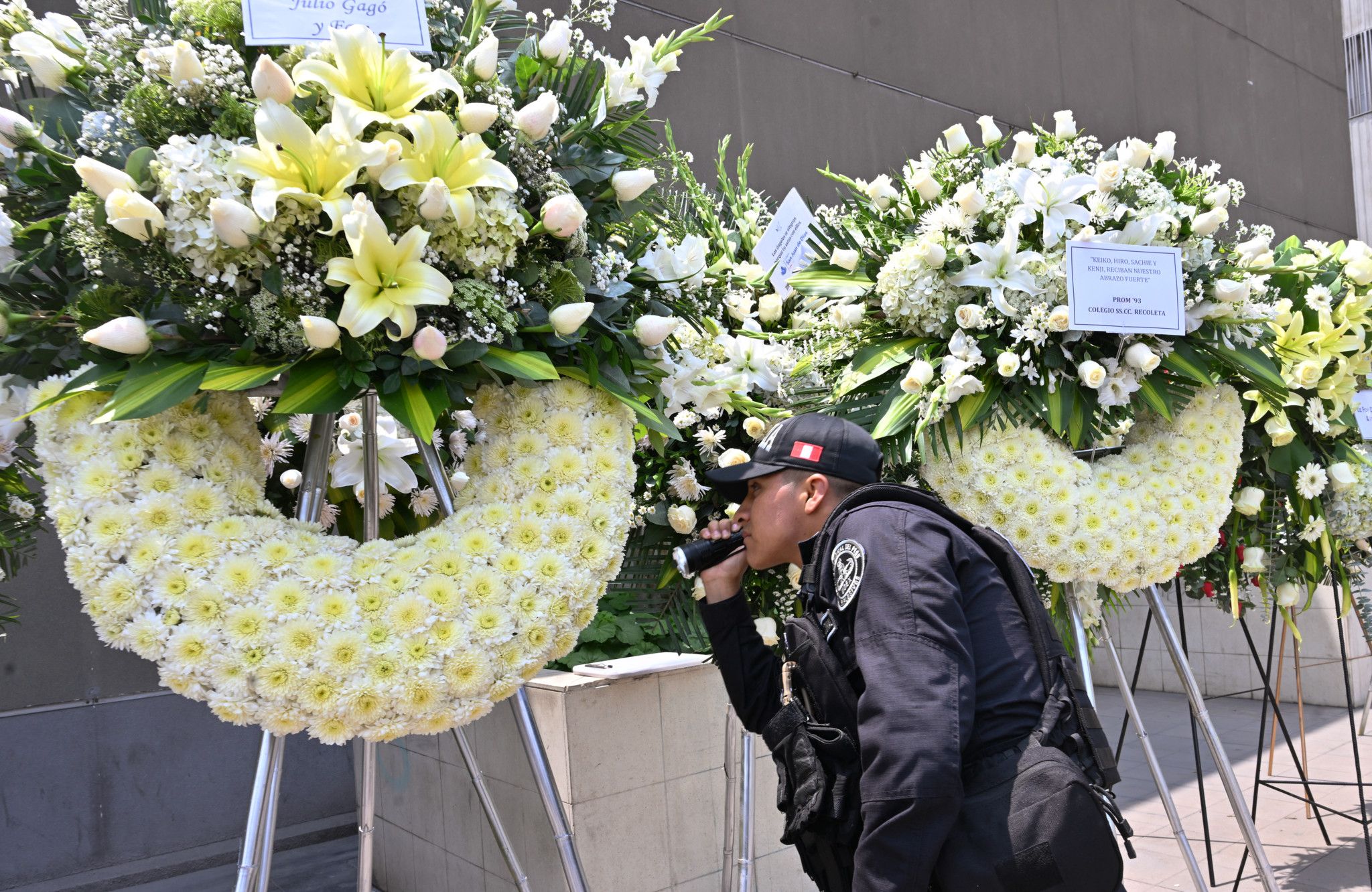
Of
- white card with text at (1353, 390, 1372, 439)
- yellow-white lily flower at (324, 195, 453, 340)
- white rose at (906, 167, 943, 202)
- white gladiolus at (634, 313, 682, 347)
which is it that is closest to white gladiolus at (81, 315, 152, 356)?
yellow-white lily flower at (324, 195, 453, 340)

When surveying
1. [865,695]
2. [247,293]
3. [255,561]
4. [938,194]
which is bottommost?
[865,695]

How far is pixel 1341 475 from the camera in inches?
106

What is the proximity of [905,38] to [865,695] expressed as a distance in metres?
4.99

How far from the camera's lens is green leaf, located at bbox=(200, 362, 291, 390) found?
1.21 meters

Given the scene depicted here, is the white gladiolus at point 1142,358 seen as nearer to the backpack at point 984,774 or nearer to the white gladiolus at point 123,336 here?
the backpack at point 984,774

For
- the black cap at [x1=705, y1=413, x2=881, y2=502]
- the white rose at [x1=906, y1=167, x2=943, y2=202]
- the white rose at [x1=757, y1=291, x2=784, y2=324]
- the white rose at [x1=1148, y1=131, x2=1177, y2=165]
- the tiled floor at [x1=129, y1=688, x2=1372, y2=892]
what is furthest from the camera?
the tiled floor at [x1=129, y1=688, x2=1372, y2=892]

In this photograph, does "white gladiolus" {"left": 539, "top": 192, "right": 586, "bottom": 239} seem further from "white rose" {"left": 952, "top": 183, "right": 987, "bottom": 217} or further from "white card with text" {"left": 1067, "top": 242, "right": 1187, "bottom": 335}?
"white card with text" {"left": 1067, "top": 242, "right": 1187, "bottom": 335}

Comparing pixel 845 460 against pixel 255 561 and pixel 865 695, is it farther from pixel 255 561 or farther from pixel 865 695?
pixel 255 561

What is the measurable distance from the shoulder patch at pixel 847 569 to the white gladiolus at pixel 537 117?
2.27 ft

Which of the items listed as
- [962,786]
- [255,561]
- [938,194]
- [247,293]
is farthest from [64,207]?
[938,194]

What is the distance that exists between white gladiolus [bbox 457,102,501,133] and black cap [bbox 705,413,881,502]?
689 millimetres

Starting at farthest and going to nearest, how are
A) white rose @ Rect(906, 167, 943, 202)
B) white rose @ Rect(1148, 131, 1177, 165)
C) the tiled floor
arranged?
1. the tiled floor
2. white rose @ Rect(1148, 131, 1177, 165)
3. white rose @ Rect(906, 167, 943, 202)

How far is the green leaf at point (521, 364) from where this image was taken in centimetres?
131

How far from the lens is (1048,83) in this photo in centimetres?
636
